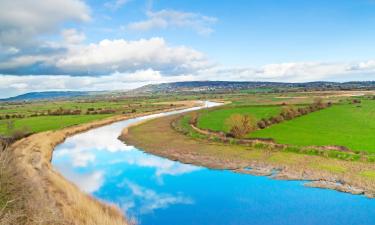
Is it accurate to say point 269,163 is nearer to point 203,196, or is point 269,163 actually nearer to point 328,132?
point 203,196

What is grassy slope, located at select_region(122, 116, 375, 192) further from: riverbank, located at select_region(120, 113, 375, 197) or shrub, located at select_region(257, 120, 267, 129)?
shrub, located at select_region(257, 120, 267, 129)

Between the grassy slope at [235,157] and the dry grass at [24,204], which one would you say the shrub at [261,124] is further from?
the dry grass at [24,204]

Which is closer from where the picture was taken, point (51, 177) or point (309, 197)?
point (309, 197)

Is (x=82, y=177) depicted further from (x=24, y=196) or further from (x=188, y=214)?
(x=188, y=214)

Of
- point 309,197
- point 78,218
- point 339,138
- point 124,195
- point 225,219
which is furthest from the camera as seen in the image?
point 339,138

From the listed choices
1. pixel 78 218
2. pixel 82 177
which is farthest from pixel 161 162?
pixel 78 218

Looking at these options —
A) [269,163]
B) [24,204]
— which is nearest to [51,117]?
[269,163]

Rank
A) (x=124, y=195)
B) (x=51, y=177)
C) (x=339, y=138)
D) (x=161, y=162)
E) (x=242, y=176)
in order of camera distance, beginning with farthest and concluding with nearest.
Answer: (x=339, y=138) < (x=161, y=162) < (x=242, y=176) < (x=51, y=177) < (x=124, y=195)
